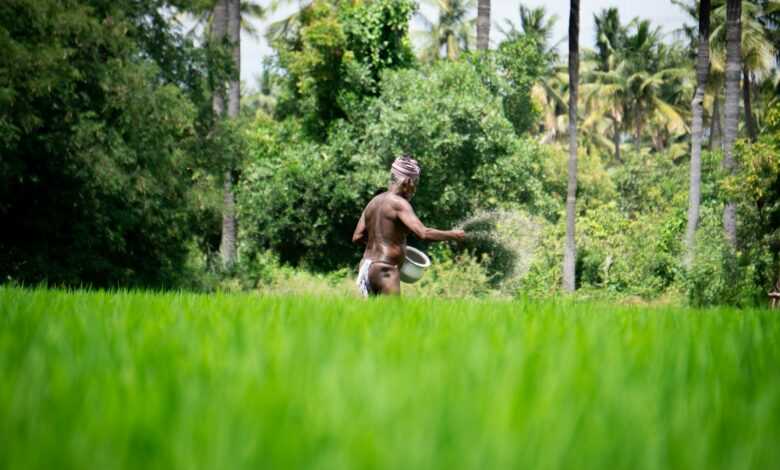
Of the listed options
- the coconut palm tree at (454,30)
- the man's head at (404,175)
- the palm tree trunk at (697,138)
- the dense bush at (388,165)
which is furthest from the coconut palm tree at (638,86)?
the man's head at (404,175)

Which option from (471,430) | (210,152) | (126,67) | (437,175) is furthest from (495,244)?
(471,430)

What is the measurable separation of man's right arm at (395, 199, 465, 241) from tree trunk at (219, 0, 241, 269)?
11.3 m

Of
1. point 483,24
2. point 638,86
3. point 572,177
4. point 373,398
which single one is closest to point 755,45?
point 638,86

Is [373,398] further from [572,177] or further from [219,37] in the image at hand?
[572,177]

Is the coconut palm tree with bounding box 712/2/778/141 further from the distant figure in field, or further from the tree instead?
the distant figure in field

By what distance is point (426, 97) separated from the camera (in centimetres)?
2256

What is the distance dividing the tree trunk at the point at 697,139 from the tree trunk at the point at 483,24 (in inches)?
238

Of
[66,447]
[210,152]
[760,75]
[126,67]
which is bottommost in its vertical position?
[66,447]

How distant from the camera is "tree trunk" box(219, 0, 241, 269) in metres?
20.3

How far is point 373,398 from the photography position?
69.0 inches

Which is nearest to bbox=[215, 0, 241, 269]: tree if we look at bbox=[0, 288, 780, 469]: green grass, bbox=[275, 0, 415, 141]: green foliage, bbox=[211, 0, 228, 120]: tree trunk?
bbox=[211, 0, 228, 120]: tree trunk

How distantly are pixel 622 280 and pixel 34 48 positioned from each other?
1784 centimetres

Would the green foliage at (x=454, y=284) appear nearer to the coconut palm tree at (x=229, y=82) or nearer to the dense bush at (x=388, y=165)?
the dense bush at (x=388, y=165)

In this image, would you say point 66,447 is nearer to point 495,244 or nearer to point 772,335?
point 772,335
